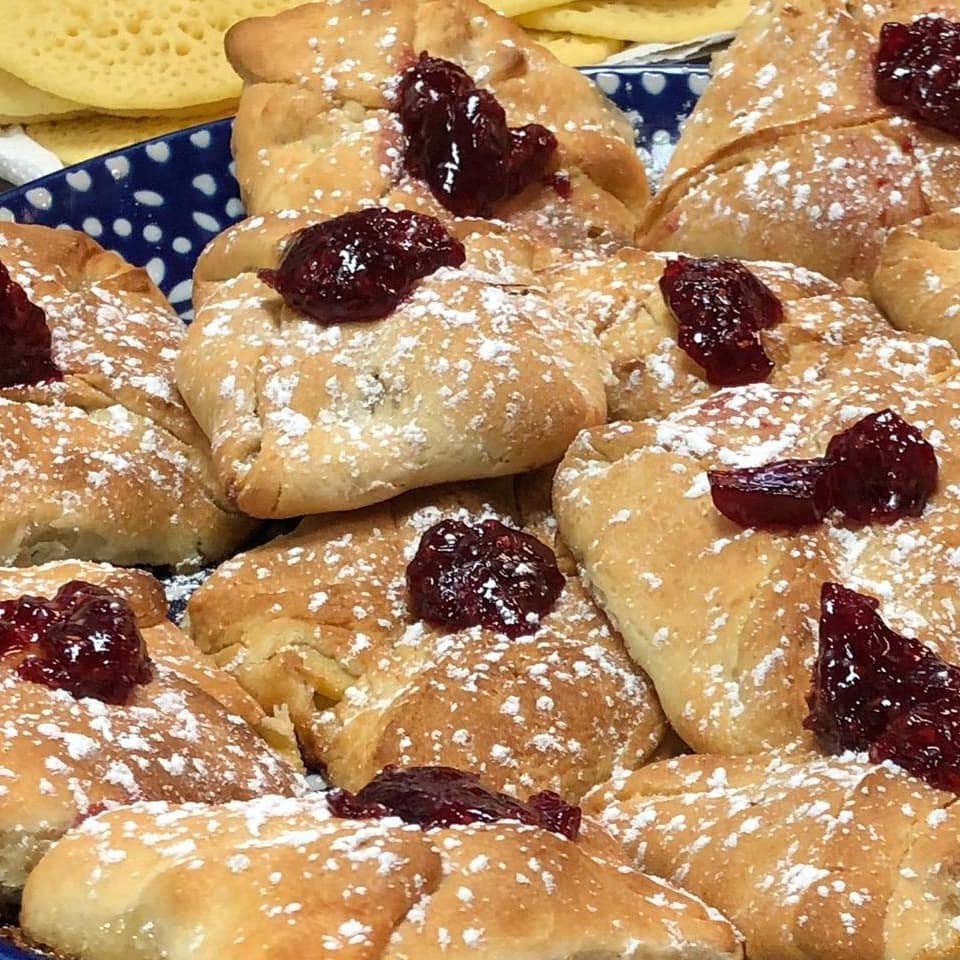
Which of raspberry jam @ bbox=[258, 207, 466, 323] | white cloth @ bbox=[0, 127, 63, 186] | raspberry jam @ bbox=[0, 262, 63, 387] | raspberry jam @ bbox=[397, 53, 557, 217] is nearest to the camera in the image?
raspberry jam @ bbox=[258, 207, 466, 323]

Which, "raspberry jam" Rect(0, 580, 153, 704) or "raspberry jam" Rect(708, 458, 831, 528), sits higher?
"raspberry jam" Rect(708, 458, 831, 528)

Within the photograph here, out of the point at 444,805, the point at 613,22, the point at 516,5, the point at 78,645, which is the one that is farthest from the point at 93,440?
the point at 613,22

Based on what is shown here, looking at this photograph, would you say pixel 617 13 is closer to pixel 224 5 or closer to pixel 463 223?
pixel 224 5

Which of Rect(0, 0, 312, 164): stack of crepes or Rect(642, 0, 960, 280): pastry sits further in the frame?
Rect(0, 0, 312, 164): stack of crepes

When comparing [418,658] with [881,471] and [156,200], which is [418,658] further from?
[156,200]

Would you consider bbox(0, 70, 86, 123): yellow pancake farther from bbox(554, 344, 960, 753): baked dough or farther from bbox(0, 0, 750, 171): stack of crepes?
bbox(554, 344, 960, 753): baked dough

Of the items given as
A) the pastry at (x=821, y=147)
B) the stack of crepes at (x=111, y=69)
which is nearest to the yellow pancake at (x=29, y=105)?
the stack of crepes at (x=111, y=69)

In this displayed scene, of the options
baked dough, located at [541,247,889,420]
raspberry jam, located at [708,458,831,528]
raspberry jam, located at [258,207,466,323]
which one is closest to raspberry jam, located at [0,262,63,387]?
raspberry jam, located at [258,207,466,323]

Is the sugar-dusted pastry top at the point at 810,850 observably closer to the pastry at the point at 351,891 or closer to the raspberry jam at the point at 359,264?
the pastry at the point at 351,891
